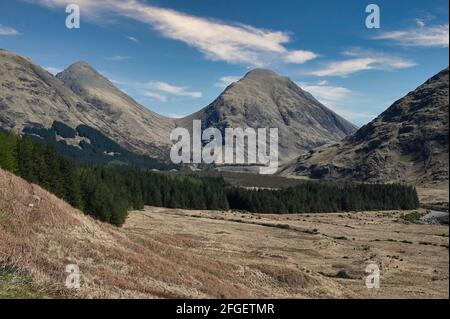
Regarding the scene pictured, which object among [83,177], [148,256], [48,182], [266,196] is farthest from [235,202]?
[148,256]

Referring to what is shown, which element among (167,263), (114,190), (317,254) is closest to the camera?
(167,263)

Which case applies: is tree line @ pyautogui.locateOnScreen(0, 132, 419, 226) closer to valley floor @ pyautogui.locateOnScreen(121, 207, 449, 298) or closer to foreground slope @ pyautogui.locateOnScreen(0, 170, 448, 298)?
valley floor @ pyautogui.locateOnScreen(121, 207, 449, 298)

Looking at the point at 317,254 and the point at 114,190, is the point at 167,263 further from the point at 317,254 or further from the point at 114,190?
the point at 114,190

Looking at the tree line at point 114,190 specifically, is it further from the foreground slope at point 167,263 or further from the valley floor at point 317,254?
the foreground slope at point 167,263

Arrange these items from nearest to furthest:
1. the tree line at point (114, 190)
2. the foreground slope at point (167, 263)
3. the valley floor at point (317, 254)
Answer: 1. the foreground slope at point (167, 263)
2. the valley floor at point (317, 254)
3. the tree line at point (114, 190)

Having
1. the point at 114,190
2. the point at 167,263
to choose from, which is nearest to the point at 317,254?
the point at 167,263

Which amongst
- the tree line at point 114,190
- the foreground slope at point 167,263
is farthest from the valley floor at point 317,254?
the tree line at point 114,190

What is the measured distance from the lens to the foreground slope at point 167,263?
2779 cm

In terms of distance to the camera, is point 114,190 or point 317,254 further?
point 114,190

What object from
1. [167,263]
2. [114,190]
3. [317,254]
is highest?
[114,190]

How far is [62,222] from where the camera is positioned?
1587 inches

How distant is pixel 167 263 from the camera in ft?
132
